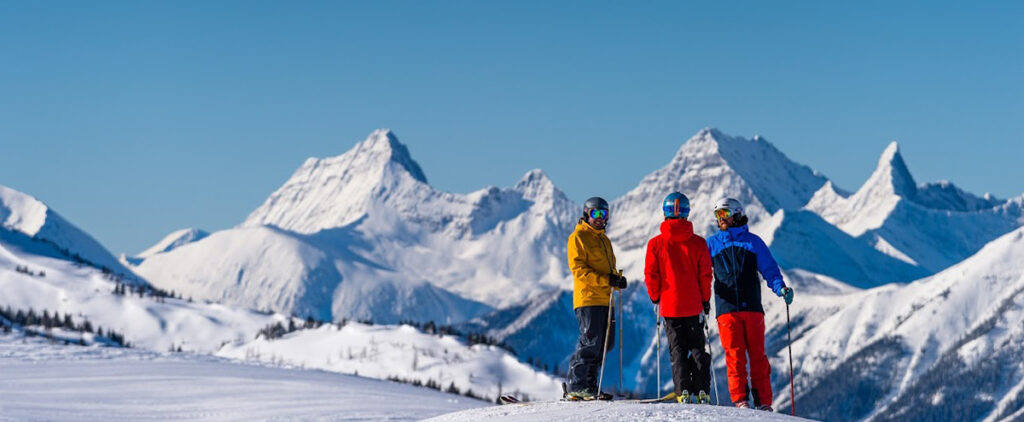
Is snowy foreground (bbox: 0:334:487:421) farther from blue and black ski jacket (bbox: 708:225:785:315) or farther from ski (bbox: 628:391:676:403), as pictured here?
blue and black ski jacket (bbox: 708:225:785:315)

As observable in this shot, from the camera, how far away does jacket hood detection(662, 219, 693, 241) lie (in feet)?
96.2

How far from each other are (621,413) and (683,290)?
3805 millimetres

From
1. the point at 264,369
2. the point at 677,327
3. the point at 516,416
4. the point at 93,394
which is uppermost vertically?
the point at 264,369

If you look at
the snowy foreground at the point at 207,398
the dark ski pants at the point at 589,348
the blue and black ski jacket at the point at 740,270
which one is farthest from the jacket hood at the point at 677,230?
the snowy foreground at the point at 207,398

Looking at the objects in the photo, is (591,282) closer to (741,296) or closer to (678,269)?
(678,269)

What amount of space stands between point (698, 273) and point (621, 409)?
13.0 feet

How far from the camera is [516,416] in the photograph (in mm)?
27781

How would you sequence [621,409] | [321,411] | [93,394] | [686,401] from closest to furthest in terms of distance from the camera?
1. [621,409]
2. [686,401]
3. [321,411]
4. [93,394]

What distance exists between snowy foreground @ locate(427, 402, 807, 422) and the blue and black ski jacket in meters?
2.56

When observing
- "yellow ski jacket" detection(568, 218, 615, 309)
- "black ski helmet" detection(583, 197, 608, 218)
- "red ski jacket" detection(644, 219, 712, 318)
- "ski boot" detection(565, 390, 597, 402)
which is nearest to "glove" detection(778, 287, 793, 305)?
"red ski jacket" detection(644, 219, 712, 318)

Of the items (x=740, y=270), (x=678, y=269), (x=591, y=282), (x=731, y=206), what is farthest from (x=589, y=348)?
(x=731, y=206)

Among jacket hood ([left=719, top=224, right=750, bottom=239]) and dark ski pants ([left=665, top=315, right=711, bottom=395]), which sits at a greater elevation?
jacket hood ([left=719, top=224, right=750, bottom=239])

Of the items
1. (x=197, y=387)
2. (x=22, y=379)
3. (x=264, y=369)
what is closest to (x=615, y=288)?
(x=197, y=387)

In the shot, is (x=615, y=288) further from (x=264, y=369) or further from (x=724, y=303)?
(x=264, y=369)
